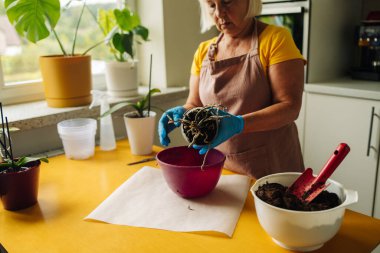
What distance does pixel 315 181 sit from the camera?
793 mm

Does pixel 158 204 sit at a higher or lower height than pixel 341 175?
higher

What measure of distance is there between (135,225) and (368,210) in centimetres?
141

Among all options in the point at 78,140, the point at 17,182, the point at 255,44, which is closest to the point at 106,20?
the point at 78,140

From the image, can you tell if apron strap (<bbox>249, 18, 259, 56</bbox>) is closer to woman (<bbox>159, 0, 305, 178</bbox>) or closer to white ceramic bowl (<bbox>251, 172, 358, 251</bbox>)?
woman (<bbox>159, 0, 305, 178</bbox>)

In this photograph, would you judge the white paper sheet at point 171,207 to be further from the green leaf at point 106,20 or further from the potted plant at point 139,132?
the green leaf at point 106,20

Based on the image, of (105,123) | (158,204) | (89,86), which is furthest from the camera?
(89,86)

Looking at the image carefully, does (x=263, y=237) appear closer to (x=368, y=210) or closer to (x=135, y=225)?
(x=135, y=225)

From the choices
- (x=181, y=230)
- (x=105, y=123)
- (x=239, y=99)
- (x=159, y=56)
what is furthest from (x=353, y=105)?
(x=181, y=230)

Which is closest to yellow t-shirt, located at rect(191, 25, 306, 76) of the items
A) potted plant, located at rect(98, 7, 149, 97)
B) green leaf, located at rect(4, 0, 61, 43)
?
potted plant, located at rect(98, 7, 149, 97)

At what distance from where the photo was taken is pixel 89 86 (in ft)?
5.41

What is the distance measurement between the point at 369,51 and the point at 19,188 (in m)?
1.91

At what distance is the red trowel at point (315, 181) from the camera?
0.76m

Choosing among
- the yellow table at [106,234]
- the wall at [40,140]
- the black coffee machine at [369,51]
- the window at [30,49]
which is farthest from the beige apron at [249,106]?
the black coffee machine at [369,51]

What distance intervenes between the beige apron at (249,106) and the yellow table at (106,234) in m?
0.35
